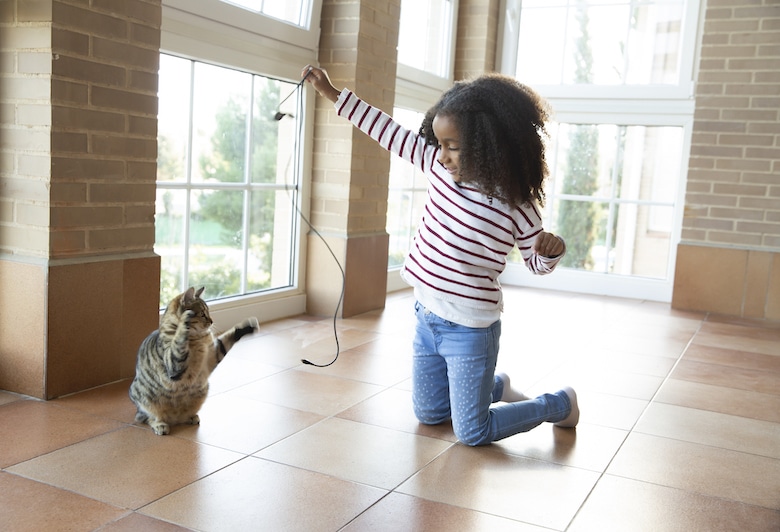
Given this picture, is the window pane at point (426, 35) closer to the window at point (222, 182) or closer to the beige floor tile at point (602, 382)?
the window at point (222, 182)

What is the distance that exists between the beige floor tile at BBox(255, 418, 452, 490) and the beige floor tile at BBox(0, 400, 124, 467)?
575 mm

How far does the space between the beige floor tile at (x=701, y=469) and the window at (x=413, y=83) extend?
3.00 m

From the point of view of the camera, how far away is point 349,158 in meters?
4.33

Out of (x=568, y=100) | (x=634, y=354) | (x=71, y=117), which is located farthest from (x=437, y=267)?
(x=568, y=100)

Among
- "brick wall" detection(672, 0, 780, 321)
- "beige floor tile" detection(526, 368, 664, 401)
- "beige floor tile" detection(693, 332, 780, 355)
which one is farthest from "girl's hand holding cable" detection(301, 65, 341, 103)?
"brick wall" detection(672, 0, 780, 321)

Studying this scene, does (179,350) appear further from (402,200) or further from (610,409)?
(402,200)

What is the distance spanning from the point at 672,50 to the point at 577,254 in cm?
166

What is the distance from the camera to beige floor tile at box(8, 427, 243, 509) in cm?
202

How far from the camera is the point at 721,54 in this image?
17.3 ft

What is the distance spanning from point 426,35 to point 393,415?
3678 mm

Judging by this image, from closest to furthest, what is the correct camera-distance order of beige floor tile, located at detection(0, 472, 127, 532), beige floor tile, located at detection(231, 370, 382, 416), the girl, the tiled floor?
beige floor tile, located at detection(0, 472, 127, 532) < the tiled floor < the girl < beige floor tile, located at detection(231, 370, 382, 416)

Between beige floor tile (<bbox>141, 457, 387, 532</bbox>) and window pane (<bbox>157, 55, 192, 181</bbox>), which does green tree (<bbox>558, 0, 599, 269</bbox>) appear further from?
Answer: beige floor tile (<bbox>141, 457, 387, 532</bbox>)

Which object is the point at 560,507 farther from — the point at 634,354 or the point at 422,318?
the point at 634,354

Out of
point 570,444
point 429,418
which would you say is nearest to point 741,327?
point 570,444
